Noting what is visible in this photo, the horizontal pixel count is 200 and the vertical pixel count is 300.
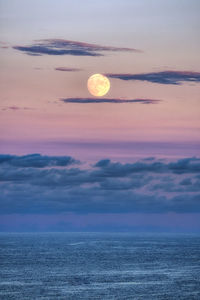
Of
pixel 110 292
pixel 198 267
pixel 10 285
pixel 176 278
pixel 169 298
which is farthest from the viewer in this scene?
pixel 198 267

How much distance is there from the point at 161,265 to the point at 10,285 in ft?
198

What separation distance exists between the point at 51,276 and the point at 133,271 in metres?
22.3

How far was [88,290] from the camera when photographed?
100m

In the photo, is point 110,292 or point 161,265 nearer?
point 110,292

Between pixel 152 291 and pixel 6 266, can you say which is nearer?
pixel 152 291

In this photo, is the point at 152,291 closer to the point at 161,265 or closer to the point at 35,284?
the point at 35,284

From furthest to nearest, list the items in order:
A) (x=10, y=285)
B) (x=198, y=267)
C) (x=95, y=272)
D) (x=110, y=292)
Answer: (x=198, y=267), (x=95, y=272), (x=10, y=285), (x=110, y=292)

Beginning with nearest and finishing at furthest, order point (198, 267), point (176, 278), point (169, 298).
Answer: point (169, 298)
point (176, 278)
point (198, 267)

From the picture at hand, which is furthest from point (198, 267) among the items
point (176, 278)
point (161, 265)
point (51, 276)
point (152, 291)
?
point (152, 291)

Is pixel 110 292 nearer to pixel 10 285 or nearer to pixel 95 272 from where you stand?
pixel 10 285

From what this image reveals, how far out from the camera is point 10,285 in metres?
107

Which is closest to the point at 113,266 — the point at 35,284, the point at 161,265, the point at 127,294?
the point at 161,265

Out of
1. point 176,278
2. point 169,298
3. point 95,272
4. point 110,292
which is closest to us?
point 169,298

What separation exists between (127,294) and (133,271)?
43.2m
